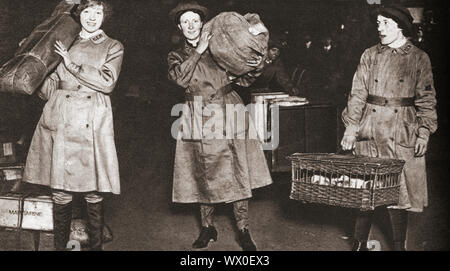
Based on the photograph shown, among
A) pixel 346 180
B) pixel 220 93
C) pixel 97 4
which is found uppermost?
pixel 97 4

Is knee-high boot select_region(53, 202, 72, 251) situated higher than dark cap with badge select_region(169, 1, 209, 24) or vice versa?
dark cap with badge select_region(169, 1, 209, 24)

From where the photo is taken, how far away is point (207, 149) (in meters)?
4.34

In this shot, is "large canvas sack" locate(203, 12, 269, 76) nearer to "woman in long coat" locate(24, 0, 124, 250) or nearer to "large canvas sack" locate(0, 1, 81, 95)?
"woman in long coat" locate(24, 0, 124, 250)

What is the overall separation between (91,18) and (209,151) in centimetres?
143

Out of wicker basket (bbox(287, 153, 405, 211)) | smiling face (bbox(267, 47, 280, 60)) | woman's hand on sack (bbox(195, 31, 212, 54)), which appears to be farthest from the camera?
smiling face (bbox(267, 47, 280, 60))

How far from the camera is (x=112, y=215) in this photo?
4.68m

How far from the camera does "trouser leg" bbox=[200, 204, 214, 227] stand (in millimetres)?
4441

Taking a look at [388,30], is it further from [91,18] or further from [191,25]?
[91,18]

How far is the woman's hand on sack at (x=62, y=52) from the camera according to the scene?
420 centimetres

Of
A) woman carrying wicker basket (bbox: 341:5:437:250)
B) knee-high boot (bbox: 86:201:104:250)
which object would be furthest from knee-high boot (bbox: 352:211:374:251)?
knee-high boot (bbox: 86:201:104:250)

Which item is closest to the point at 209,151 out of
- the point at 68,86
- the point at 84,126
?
the point at 84,126

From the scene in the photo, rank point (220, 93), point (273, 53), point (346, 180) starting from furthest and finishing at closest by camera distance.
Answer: point (273, 53)
point (220, 93)
point (346, 180)
